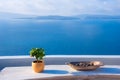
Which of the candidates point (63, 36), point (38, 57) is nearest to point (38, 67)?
point (38, 57)

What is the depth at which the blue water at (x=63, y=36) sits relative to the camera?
870 cm

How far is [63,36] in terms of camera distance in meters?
10.3

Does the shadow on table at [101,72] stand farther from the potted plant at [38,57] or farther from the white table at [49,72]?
the potted plant at [38,57]

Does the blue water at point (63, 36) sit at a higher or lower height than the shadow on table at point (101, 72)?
higher

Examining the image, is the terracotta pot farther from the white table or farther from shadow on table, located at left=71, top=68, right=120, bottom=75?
shadow on table, located at left=71, top=68, right=120, bottom=75

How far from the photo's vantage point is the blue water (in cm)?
870

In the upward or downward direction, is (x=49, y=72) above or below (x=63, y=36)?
below

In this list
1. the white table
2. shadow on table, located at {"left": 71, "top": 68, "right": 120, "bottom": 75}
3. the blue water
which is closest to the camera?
the white table

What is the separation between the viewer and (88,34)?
10602mm

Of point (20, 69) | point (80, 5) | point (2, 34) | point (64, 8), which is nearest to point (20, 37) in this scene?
point (2, 34)

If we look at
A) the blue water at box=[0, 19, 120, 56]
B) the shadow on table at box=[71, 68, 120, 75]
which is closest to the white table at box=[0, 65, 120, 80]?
the shadow on table at box=[71, 68, 120, 75]

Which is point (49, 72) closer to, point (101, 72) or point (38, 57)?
point (38, 57)

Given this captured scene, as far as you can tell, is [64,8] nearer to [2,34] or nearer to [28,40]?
[28,40]

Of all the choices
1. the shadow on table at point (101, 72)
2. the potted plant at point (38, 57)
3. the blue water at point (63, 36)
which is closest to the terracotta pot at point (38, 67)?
the potted plant at point (38, 57)
